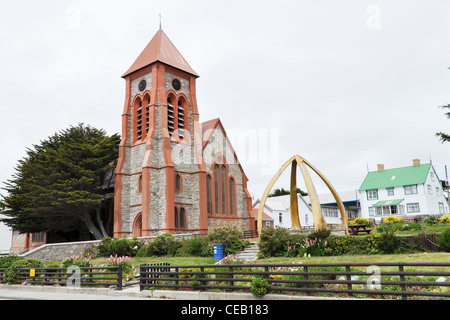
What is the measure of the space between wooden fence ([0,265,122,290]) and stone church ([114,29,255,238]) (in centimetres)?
1574

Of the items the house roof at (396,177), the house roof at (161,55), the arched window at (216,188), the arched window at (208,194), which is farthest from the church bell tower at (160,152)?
the house roof at (396,177)

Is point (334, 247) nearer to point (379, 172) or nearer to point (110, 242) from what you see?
point (110, 242)

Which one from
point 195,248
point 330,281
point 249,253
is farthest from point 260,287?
point 195,248

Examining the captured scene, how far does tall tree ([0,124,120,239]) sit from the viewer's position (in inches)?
1409

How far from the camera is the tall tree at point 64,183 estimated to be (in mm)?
35800

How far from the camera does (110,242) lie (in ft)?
94.0

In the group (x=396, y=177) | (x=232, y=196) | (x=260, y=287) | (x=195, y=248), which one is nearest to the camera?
(x=260, y=287)

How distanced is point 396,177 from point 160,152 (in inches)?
1425

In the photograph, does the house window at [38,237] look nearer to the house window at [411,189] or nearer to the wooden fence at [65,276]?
the wooden fence at [65,276]

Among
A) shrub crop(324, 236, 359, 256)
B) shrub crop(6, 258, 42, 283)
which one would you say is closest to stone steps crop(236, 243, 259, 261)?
shrub crop(324, 236, 359, 256)

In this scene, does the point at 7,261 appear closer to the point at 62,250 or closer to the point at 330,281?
the point at 62,250

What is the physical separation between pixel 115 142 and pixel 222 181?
12562mm

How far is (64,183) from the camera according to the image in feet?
118
